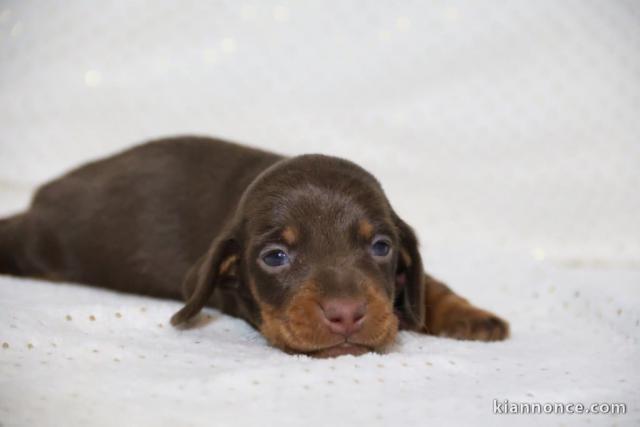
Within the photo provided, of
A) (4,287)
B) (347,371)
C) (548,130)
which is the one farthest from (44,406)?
(548,130)

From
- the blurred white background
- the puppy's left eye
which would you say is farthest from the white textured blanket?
the blurred white background

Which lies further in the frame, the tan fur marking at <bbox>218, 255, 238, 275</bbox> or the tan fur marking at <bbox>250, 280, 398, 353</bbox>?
the tan fur marking at <bbox>218, 255, 238, 275</bbox>

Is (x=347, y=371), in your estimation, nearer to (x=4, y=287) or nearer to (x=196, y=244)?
(x=196, y=244)

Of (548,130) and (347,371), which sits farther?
(548,130)

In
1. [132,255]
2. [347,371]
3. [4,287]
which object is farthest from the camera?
[132,255]

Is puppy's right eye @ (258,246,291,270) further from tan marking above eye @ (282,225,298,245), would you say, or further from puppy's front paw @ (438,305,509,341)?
puppy's front paw @ (438,305,509,341)

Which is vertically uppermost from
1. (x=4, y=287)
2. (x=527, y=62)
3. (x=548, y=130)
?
(x=527, y=62)
